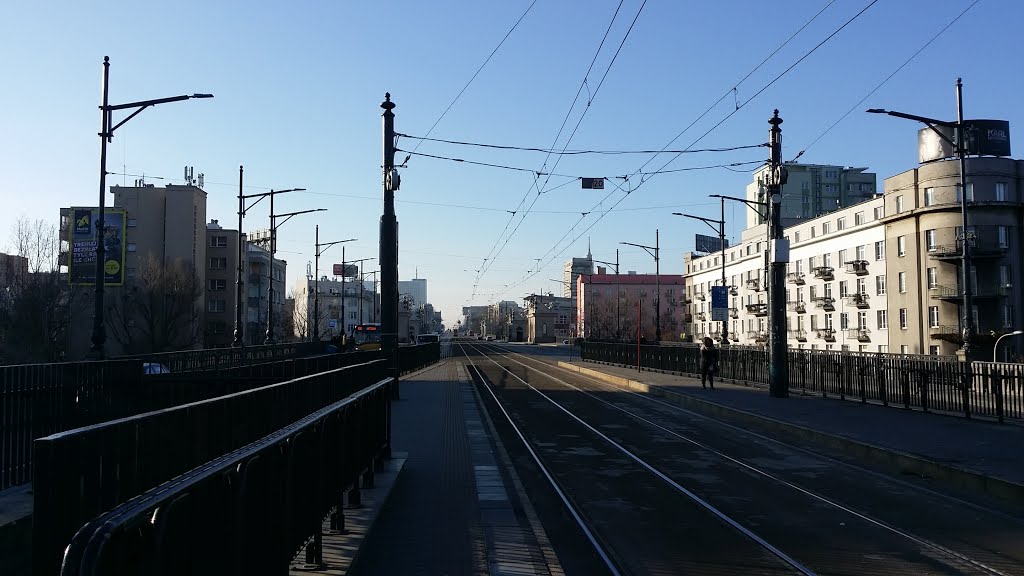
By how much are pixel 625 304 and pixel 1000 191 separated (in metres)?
75.0

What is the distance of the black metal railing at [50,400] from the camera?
10.3 metres

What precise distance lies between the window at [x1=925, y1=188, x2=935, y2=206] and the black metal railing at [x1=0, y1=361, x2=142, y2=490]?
6130 centimetres

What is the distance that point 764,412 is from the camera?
20250 mm

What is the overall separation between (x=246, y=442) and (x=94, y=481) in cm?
261

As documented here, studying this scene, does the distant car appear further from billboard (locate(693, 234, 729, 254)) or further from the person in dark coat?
billboard (locate(693, 234, 729, 254))

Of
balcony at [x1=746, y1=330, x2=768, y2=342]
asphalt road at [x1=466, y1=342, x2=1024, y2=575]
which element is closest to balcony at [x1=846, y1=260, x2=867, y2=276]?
balcony at [x1=746, y1=330, x2=768, y2=342]

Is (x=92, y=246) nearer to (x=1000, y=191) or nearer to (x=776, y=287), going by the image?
(x=776, y=287)

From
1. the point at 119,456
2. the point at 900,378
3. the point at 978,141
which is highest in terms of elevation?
the point at 978,141

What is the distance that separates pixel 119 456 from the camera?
3.70 meters

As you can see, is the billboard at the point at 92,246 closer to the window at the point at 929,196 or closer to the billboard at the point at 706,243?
the window at the point at 929,196

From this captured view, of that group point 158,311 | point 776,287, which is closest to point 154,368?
point 776,287

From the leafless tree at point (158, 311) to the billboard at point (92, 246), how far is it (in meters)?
10.3

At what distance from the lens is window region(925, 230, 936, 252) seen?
61.2 metres

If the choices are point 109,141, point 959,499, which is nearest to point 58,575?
point 959,499
